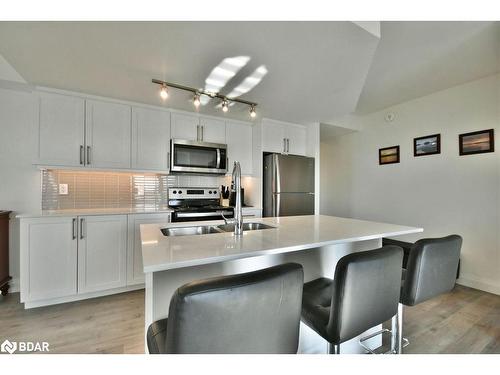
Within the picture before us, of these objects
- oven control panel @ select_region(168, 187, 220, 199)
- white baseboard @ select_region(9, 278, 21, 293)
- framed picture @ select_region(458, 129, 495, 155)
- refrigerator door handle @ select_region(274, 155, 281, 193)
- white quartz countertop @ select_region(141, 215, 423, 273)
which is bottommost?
white baseboard @ select_region(9, 278, 21, 293)

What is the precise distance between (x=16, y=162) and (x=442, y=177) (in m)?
5.20

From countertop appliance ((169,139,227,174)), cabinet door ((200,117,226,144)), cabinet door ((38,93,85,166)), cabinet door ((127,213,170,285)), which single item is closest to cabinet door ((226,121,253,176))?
cabinet door ((200,117,226,144))

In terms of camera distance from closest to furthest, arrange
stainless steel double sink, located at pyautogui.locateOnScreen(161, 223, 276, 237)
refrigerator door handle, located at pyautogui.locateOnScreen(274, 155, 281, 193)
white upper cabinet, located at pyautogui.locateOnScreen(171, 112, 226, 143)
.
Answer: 1. stainless steel double sink, located at pyautogui.locateOnScreen(161, 223, 276, 237)
2. white upper cabinet, located at pyautogui.locateOnScreen(171, 112, 226, 143)
3. refrigerator door handle, located at pyautogui.locateOnScreen(274, 155, 281, 193)

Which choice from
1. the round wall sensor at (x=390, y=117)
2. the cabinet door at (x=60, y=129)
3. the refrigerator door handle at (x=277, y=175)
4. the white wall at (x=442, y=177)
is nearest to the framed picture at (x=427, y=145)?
the white wall at (x=442, y=177)

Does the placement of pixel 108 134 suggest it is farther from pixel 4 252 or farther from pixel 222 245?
pixel 222 245

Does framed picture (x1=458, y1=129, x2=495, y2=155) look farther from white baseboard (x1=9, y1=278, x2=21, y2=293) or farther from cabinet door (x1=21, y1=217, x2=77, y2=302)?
white baseboard (x1=9, y1=278, x2=21, y2=293)

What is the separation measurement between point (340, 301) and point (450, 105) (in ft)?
11.1

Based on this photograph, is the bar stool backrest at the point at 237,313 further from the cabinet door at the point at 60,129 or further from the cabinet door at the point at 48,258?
the cabinet door at the point at 60,129

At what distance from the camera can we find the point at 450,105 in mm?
2891

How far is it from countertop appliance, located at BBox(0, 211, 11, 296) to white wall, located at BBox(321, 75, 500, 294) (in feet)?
16.1

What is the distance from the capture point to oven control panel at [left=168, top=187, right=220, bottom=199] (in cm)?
312

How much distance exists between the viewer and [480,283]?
258 cm

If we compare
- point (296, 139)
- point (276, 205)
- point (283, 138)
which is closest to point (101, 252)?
point (276, 205)

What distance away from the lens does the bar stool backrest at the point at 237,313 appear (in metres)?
0.59
